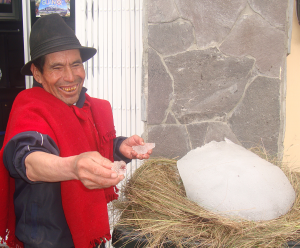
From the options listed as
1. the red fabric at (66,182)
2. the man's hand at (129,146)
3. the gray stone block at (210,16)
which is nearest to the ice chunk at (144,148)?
the man's hand at (129,146)

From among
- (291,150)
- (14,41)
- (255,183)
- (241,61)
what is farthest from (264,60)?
(14,41)

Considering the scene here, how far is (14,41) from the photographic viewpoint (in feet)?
11.0

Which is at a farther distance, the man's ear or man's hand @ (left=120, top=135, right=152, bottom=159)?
man's hand @ (left=120, top=135, right=152, bottom=159)

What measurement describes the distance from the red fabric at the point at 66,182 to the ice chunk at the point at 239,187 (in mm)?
573

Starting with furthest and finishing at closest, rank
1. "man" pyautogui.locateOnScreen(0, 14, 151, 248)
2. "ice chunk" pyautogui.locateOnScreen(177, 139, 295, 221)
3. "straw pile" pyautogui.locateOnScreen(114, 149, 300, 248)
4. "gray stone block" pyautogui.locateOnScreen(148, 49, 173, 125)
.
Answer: "gray stone block" pyautogui.locateOnScreen(148, 49, 173, 125) < "ice chunk" pyautogui.locateOnScreen(177, 139, 295, 221) < "straw pile" pyautogui.locateOnScreen(114, 149, 300, 248) < "man" pyautogui.locateOnScreen(0, 14, 151, 248)

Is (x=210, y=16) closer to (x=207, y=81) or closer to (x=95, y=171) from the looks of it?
(x=207, y=81)

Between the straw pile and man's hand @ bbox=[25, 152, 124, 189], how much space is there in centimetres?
58

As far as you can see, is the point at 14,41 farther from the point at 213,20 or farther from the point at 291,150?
the point at 291,150

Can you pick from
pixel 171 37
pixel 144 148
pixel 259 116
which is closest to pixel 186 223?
pixel 144 148

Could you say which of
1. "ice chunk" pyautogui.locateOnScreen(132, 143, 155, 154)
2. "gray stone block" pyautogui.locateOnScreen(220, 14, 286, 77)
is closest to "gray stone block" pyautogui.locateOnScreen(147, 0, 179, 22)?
"gray stone block" pyautogui.locateOnScreen(220, 14, 286, 77)

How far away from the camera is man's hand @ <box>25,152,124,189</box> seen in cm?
82

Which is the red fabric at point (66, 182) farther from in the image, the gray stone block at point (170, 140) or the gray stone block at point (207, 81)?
the gray stone block at point (207, 81)

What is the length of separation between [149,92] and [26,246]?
4.56 feet

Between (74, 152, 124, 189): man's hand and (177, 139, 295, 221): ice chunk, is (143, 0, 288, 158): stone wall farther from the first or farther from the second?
(74, 152, 124, 189): man's hand
